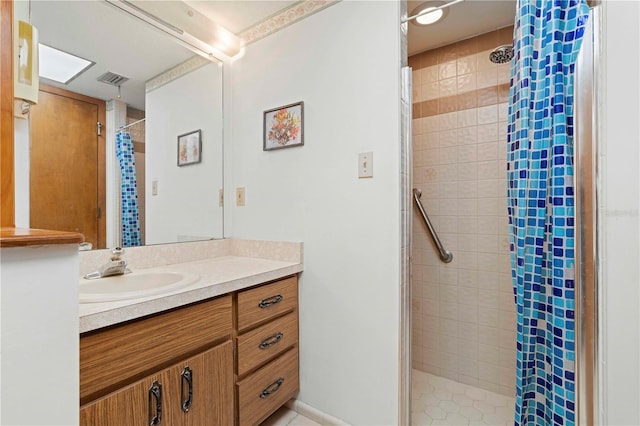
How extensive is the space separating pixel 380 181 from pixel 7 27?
56.0 inches

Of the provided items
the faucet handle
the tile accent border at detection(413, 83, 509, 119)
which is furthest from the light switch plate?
the faucet handle

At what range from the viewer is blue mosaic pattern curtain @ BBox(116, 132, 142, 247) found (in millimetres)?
1451

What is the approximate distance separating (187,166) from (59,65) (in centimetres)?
68

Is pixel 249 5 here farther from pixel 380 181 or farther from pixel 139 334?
pixel 139 334

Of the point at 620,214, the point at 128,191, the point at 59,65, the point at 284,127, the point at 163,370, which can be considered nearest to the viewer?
the point at 620,214

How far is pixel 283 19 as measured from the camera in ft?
5.36

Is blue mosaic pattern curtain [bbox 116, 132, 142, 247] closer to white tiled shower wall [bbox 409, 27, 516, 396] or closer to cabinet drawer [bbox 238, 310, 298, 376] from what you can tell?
cabinet drawer [bbox 238, 310, 298, 376]

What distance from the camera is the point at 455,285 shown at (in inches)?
75.4

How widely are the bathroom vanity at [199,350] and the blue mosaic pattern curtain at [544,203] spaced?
3.36ft

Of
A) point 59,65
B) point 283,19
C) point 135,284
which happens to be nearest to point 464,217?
point 283,19

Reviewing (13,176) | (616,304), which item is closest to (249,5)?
(13,176)

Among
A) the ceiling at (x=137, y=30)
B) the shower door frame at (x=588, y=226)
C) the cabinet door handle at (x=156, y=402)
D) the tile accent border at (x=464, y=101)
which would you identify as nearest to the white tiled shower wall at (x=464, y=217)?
the tile accent border at (x=464, y=101)

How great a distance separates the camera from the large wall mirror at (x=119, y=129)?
1.21 meters

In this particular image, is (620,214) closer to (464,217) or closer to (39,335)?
(39,335)
